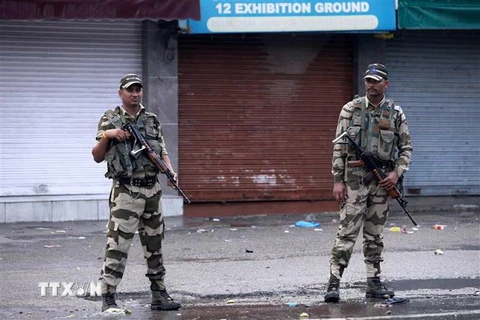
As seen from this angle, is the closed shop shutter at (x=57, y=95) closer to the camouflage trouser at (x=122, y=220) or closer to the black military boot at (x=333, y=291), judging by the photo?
the camouflage trouser at (x=122, y=220)

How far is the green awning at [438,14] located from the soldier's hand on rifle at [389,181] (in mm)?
6404

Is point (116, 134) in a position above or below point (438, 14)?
below

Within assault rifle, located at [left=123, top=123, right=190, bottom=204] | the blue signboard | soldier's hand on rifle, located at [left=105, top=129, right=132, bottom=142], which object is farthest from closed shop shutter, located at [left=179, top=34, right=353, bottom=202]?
soldier's hand on rifle, located at [left=105, top=129, right=132, bottom=142]

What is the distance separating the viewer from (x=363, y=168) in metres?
8.32

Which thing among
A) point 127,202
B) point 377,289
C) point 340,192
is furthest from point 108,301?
point 377,289

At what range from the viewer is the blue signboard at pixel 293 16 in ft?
45.2

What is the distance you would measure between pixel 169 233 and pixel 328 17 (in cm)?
386

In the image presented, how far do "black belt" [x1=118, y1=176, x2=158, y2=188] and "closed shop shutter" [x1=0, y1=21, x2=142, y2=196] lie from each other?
6405 mm

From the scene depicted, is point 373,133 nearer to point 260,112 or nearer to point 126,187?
point 126,187

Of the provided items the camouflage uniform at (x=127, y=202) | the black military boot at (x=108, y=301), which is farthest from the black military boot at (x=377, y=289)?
the black military boot at (x=108, y=301)

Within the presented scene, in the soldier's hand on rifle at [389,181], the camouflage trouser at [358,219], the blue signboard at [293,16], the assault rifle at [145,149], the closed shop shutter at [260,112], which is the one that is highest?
the blue signboard at [293,16]

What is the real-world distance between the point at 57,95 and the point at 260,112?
2.94 metres

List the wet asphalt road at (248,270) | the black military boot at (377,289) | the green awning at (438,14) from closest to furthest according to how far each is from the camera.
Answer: the wet asphalt road at (248,270), the black military boot at (377,289), the green awning at (438,14)

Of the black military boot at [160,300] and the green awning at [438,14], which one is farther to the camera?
the green awning at [438,14]
